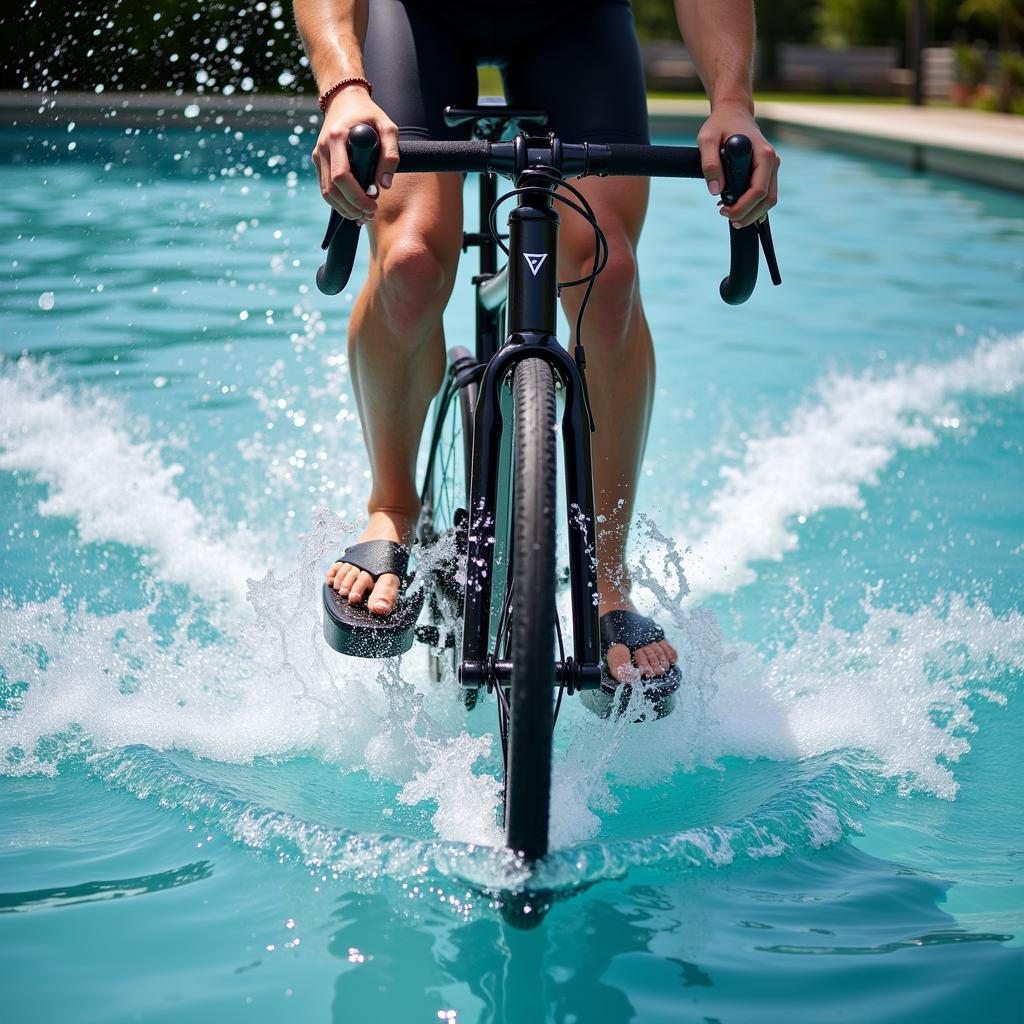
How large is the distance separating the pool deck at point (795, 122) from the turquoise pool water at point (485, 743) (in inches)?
289

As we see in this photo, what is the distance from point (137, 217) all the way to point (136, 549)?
6.33 meters

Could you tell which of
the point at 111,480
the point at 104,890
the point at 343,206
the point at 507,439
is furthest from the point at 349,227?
the point at 111,480

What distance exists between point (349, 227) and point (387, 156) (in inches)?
6.5

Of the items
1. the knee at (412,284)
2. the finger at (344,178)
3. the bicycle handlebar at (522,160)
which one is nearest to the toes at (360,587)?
the knee at (412,284)

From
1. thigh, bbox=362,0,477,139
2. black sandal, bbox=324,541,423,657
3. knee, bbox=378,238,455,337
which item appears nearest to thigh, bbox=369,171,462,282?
knee, bbox=378,238,455,337

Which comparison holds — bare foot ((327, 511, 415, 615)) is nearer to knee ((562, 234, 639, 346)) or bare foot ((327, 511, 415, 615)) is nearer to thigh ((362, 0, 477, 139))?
knee ((562, 234, 639, 346))

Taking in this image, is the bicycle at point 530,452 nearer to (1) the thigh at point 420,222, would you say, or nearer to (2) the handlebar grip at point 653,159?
(2) the handlebar grip at point 653,159

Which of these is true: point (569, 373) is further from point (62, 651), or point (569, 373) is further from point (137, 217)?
point (137, 217)

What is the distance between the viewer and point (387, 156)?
2.00 metres

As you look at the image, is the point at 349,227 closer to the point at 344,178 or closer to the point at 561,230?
the point at 344,178

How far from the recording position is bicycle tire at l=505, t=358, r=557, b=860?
1852 millimetres

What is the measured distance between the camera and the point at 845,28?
36.6 m

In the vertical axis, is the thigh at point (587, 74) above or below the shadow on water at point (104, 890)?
above

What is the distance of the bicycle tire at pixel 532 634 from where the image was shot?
1.85 metres
